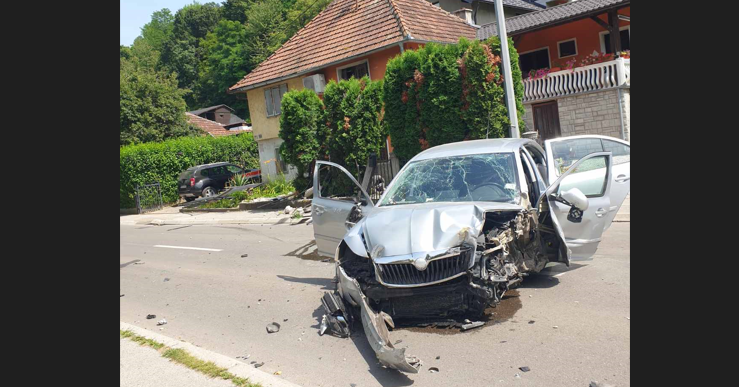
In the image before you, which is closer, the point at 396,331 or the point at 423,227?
the point at 423,227

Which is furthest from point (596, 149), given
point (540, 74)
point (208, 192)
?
point (208, 192)

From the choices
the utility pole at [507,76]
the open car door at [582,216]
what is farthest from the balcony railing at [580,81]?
the open car door at [582,216]

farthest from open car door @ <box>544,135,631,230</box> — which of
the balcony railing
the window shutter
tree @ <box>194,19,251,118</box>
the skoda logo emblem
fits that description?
tree @ <box>194,19,251,118</box>

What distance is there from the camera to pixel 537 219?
21.5 feet

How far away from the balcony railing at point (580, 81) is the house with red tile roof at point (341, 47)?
4.08 m

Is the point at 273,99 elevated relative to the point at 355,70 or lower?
lower

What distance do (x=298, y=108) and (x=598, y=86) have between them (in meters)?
10.9

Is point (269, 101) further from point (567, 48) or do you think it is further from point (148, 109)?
point (567, 48)

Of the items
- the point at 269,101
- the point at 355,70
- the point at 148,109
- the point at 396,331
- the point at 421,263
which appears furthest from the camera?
the point at 148,109

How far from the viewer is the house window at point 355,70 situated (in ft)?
80.9

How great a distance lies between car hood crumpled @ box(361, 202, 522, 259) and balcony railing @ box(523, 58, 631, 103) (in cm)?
1700

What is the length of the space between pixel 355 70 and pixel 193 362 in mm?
20981

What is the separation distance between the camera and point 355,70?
25.3m

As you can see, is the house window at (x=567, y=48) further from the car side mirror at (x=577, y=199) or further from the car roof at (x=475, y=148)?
the car side mirror at (x=577, y=199)
